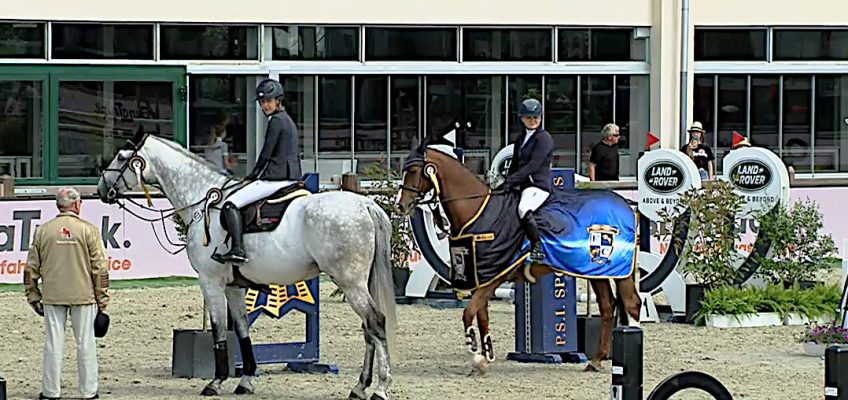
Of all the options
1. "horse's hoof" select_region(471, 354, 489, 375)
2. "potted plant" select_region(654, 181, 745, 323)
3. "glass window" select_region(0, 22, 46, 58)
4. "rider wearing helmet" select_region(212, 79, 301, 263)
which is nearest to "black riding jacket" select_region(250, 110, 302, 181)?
"rider wearing helmet" select_region(212, 79, 301, 263)

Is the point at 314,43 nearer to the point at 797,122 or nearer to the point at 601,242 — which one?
the point at 797,122

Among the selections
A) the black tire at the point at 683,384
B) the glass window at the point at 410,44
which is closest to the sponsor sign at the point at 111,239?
the glass window at the point at 410,44

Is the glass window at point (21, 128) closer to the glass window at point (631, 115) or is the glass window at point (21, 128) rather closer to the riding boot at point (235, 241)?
the glass window at point (631, 115)

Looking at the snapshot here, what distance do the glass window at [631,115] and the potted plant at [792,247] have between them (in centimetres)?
1023

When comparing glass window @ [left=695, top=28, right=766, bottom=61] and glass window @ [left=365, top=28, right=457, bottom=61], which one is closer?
glass window @ [left=365, top=28, right=457, bottom=61]

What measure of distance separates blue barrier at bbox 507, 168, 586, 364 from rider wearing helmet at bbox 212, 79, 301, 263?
9.48ft

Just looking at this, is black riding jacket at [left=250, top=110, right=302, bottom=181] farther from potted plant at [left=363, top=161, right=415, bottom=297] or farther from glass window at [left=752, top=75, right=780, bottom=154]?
glass window at [left=752, top=75, right=780, bottom=154]

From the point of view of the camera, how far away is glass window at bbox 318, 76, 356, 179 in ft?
89.3

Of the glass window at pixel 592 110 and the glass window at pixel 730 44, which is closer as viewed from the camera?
the glass window at pixel 592 110

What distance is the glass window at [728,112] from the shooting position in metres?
29.6

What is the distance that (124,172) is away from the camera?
539 inches

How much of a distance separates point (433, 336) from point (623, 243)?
3.14m

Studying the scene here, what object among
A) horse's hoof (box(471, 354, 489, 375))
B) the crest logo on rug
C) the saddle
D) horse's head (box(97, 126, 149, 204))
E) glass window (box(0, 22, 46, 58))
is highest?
glass window (box(0, 22, 46, 58))

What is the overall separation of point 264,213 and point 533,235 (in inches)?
97.6
